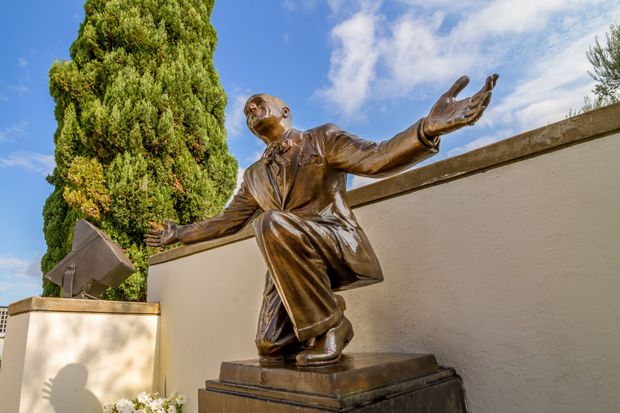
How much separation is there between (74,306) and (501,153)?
10.5 feet

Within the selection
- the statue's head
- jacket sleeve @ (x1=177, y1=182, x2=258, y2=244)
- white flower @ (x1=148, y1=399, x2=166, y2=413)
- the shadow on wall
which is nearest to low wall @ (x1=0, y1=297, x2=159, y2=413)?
the shadow on wall

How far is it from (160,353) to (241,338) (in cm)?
119

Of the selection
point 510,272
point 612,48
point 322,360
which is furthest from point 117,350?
point 612,48

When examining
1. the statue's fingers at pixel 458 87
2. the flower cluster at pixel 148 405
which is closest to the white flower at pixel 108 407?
the flower cluster at pixel 148 405

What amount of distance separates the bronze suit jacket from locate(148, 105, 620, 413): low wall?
0.51 metres

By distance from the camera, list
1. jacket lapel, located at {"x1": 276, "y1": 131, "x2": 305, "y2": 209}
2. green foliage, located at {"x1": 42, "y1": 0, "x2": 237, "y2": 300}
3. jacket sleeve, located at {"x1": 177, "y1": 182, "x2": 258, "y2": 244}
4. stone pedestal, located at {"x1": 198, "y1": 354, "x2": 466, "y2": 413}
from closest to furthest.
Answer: stone pedestal, located at {"x1": 198, "y1": 354, "x2": 466, "y2": 413} → jacket lapel, located at {"x1": 276, "y1": 131, "x2": 305, "y2": 209} → jacket sleeve, located at {"x1": 177, "y1": 182, "x2": 258, "y2": 244} → green foliage, located at {"x1": 42, "y1": 0, "x2": 237, "y2": 300}

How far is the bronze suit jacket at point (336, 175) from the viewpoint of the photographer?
51.8 inches

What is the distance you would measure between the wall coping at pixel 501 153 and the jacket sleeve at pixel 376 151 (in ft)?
1.96

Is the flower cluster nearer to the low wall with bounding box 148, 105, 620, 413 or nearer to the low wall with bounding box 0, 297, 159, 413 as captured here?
the low wall with bounding box 0, 297, 159, 413

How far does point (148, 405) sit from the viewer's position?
2.99m

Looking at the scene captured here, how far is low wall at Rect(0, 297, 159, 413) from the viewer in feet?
9.28

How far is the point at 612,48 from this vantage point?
995 centimetres

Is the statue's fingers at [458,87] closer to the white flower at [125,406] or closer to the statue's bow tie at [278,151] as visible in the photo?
the statue's bow tie at [278,151]

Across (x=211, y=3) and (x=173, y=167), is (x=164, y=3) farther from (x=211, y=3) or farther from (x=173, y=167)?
(x=173, y=167)
